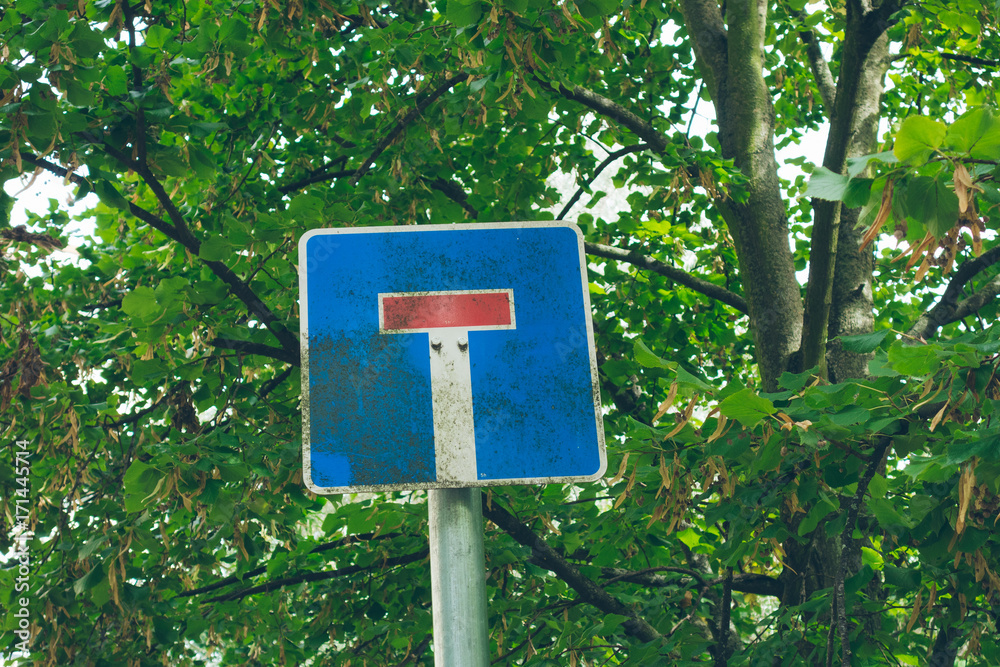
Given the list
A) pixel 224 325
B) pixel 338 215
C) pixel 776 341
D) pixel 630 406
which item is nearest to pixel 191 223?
pixel 224 325

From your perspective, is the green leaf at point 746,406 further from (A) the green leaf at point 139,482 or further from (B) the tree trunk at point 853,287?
(B) the tree trunk at point 853,287

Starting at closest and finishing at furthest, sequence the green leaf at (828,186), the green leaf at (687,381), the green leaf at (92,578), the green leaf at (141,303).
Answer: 1. the green leaf at (828,186)
2. the green leaf at (687,381)
3. the green leaf at (141,303)
4. the green leaf at (92,578)

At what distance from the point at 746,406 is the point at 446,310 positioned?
2.33 feet

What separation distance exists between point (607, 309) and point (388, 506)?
230 cm

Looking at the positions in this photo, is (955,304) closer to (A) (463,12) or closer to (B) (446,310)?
(A) (463,12)

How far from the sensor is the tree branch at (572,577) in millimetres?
3617

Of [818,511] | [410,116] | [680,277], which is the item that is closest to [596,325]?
[680,277]

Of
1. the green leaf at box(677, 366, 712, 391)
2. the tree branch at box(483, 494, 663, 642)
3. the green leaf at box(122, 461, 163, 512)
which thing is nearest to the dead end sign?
the green leaf at box(677, 366, 712, 391)

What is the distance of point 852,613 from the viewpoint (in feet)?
9.64

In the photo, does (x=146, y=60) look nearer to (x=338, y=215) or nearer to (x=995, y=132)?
(x=338, y=215)

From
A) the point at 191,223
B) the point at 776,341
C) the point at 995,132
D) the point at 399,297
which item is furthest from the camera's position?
the point at 191,223

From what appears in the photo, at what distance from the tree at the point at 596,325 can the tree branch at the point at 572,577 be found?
0.02 metres

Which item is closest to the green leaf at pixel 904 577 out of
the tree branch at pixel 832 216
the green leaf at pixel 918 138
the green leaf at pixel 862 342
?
the green leaf at pixel 862 342

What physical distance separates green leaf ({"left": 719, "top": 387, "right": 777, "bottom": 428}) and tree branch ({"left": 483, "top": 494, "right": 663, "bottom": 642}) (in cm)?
196
